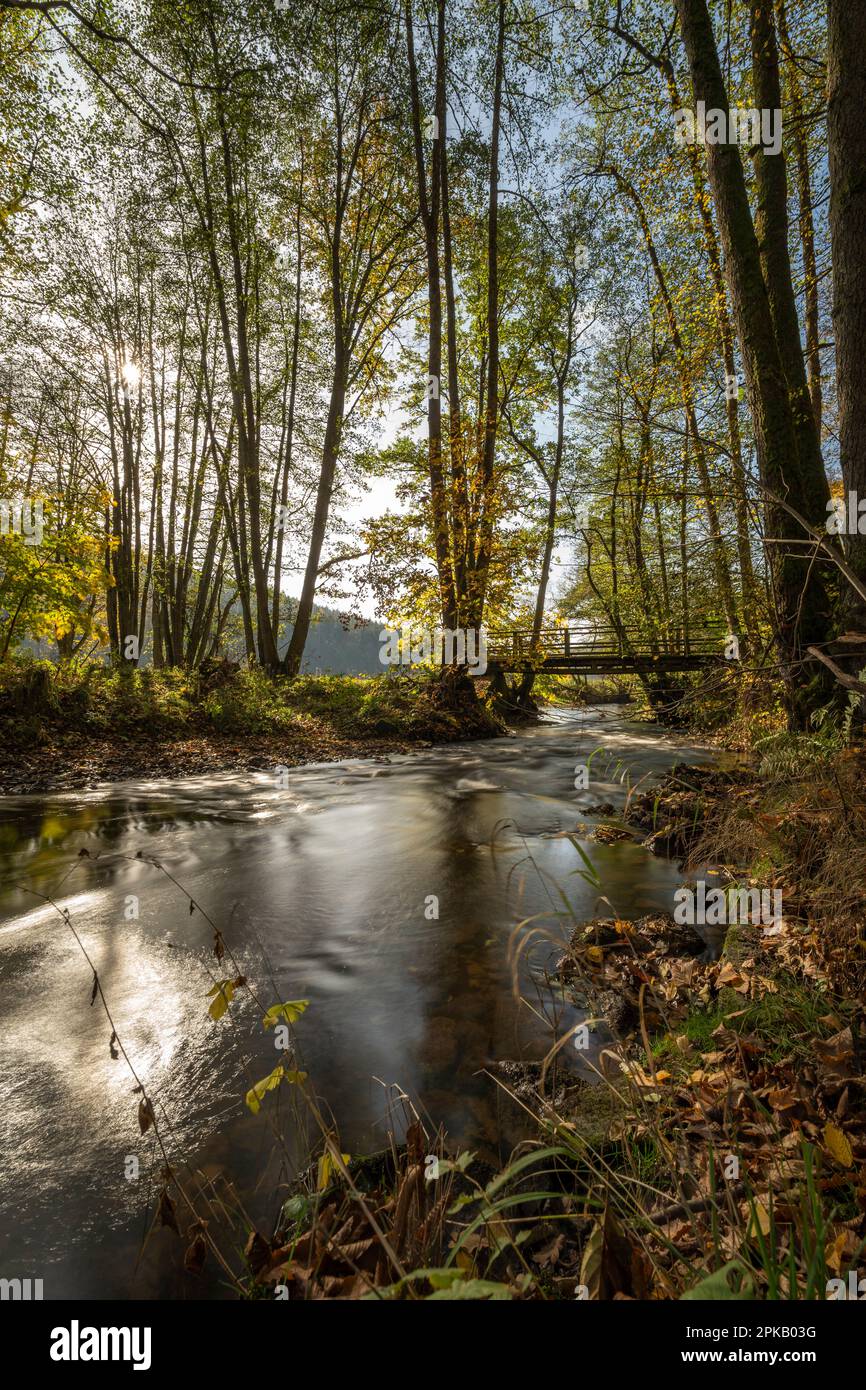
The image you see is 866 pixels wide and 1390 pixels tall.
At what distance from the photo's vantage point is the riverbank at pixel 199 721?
33.2ft

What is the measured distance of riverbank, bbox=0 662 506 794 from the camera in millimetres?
10133

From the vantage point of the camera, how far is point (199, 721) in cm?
1319

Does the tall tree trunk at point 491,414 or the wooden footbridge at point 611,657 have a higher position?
the tall tree trunk at point 491,414

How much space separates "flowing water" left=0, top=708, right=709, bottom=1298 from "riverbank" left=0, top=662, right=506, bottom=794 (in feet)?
7.78

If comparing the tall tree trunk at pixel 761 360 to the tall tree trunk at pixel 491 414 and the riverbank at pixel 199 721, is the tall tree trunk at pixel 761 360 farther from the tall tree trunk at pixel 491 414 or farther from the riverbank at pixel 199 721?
the riverbank at pixel 199 721

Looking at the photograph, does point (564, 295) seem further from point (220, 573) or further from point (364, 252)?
point (220, 573)

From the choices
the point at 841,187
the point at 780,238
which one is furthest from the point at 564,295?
the point at 841,187

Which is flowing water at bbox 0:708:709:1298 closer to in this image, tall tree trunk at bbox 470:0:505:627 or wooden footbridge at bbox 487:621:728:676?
tall tree trunk at bbox 470:0:505:627

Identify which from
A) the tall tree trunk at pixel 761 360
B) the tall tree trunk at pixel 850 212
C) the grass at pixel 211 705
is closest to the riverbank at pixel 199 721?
the grass at pixel 211 705

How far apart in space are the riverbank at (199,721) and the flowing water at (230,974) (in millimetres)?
2370

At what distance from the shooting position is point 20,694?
34.8 feet

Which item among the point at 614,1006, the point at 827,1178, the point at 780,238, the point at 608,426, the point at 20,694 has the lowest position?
the point at 614,1006

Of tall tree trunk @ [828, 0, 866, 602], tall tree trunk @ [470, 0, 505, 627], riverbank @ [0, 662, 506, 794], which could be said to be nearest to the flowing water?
riverbank @ [0, 662, 506, 794]
